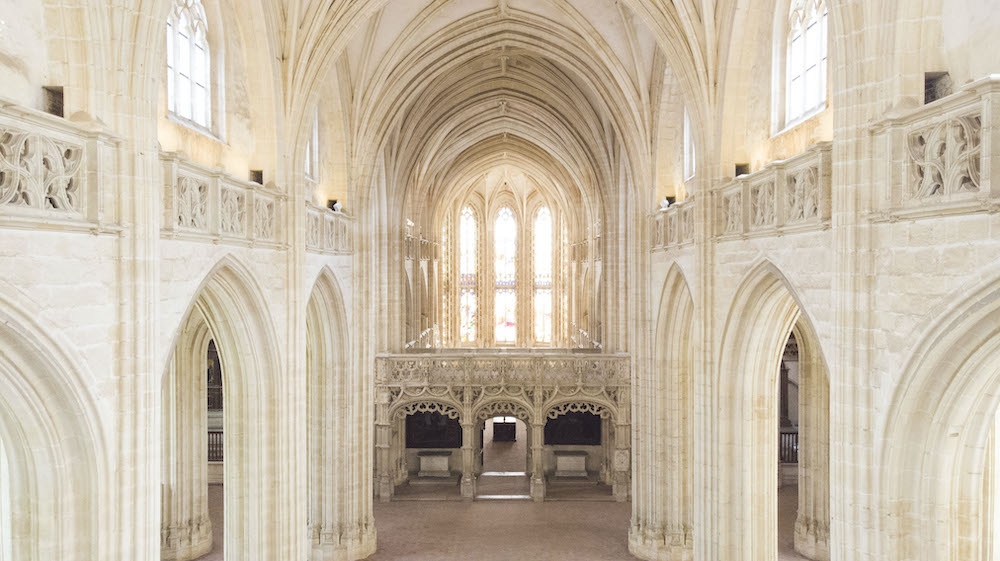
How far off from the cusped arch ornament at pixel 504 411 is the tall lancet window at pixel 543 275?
933 inches

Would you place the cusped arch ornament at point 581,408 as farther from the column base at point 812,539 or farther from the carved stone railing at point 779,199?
the carved stone railing at point 779,199

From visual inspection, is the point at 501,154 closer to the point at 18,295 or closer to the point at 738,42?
the point at 738,42

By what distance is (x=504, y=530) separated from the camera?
19.2 meters

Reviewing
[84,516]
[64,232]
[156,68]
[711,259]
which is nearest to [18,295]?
[64,232]

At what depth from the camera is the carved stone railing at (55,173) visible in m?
6.13

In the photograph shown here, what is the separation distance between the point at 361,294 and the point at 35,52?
36.0ft

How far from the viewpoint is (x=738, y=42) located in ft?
36.8

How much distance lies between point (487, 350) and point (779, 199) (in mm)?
13779

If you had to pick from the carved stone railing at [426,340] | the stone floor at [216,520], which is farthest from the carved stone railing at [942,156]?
the carved stone railing at [426,340]

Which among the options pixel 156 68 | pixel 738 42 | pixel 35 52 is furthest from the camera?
pixel 738 42

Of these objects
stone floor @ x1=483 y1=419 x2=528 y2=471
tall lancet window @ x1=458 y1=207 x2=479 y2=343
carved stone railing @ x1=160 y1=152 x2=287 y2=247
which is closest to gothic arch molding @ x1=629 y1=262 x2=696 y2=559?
carved stone railing @ x1=160 y1=152 x2=287 y2=247

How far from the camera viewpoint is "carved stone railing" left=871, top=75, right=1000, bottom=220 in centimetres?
562

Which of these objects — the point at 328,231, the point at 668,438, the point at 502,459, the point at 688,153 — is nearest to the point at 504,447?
the point at 502,459

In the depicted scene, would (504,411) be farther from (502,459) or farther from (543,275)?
(543,275)
